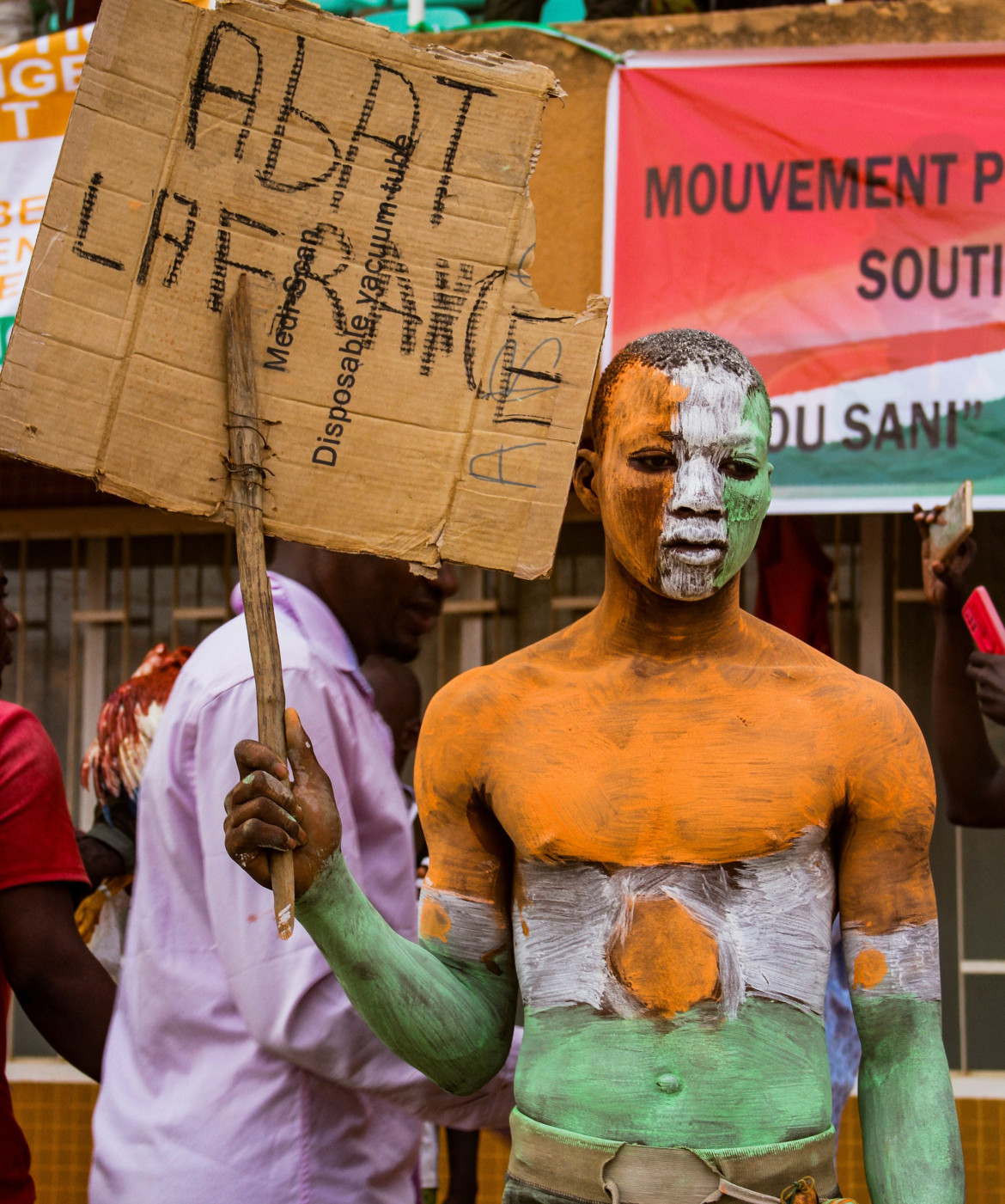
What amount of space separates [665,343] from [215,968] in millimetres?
1204

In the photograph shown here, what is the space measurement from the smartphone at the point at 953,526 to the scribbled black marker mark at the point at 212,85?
6.59 feet

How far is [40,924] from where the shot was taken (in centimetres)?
247

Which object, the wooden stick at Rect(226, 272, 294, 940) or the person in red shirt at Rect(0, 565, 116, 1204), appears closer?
the wooden stick at Rect(226, 272, 294, 940)

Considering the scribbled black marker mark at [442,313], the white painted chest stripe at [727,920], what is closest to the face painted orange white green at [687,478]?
the scribbled black marker mark at [442,313]

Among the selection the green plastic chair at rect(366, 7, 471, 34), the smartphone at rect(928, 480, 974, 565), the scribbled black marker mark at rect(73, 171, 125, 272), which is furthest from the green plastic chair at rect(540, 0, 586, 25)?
the scribbled black marker mark at rect(73, 171, 125, 272)

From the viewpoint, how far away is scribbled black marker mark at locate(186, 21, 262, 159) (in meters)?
1.89

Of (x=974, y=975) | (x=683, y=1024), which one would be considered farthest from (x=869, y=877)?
(x=974, y=975)

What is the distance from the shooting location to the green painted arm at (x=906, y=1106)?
72.5 inches

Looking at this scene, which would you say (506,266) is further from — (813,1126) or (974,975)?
(974,975)

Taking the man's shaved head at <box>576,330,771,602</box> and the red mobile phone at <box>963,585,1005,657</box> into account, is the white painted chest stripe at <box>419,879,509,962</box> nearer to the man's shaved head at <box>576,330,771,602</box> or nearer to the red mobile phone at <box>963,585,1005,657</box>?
the man's shaved head at <box>576,330,771,602</box>

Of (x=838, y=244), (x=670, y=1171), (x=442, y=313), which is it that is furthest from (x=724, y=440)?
(x=838, y=244)

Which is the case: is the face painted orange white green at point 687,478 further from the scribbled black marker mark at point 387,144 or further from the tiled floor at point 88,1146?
the tiled floor at point 88,1146

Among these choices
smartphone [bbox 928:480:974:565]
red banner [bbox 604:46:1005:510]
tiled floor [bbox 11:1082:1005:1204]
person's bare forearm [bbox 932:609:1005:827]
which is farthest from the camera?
tiled floor [bbox 11:1082:1005:1204]

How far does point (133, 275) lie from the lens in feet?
6.23
